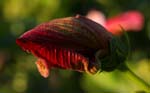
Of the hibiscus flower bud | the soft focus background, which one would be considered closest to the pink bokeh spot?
the soft focus background

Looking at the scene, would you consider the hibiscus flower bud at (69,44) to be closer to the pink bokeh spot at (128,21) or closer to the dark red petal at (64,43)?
the dark red petal at (64,43)

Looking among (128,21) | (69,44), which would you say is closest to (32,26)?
(128,21)

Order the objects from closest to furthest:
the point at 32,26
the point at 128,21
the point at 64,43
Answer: the point at 64,43, the point at 128,21, the point at 32,26

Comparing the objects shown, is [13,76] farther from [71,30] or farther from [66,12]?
[71,30]

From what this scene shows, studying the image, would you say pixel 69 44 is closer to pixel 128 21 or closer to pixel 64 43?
pixel 64 43

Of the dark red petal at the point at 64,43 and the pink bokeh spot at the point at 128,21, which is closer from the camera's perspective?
the dark red petal at the point at 64,43

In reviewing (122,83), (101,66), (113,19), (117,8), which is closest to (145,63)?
(122,83)

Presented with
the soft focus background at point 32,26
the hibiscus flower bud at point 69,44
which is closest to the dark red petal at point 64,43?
the hibiscus flower bud at point 69,44

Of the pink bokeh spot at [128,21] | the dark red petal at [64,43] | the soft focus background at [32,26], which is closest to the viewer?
the dark red petal at [64,43]

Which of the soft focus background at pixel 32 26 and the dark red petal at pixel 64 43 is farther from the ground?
the dark red petal at pixel 64 43
